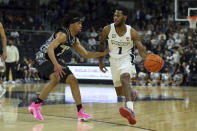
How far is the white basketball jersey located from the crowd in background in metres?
11.5

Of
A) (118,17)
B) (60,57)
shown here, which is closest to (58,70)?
(60,57)

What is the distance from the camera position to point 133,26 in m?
24.5

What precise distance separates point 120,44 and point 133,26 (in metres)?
18.0

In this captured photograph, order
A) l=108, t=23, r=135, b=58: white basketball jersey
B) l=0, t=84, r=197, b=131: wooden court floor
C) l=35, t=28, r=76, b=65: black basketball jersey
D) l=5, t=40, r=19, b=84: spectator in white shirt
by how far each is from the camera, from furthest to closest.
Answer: l=5, t=40, r=19, b=84: spectator in white shirt < l=108, t=23, r=135, b=58: white basketball jersey < l=35, t=28, r=76, b=65: black basketball jersey < l=0, t=84, r=197, b=131: wooden court floor

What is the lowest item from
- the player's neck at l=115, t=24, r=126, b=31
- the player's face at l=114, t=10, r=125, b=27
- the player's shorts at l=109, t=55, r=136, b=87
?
the player's shorts at l=109, t=55, r=136, b=87

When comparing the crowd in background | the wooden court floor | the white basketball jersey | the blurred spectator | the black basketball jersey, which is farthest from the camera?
the blurred spectator

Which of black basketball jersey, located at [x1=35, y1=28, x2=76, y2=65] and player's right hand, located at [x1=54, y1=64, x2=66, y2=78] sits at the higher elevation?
black basketball jersey, located at [x1=35, y1=28, x2=76, y2=65]

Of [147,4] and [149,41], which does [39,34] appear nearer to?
[149,41]

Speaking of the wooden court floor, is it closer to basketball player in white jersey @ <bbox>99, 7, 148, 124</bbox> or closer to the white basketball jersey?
basketball player in white jersey @ <bbox>99, 7, 148, 124</bbox>

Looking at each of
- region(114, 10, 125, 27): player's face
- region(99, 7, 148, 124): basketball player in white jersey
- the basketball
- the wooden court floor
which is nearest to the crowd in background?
the wooden court floor

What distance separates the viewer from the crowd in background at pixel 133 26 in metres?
18.3

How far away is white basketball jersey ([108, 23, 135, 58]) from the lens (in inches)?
264

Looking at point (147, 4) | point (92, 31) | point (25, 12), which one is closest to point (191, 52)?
point (92, 31)

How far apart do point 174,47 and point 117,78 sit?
1319 cm
